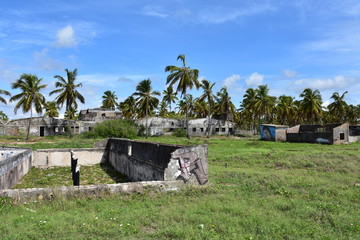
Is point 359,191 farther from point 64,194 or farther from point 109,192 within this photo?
point 64,194

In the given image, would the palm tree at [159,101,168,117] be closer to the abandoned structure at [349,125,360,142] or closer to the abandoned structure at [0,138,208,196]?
the abandoned structure at [349,125,360,142]

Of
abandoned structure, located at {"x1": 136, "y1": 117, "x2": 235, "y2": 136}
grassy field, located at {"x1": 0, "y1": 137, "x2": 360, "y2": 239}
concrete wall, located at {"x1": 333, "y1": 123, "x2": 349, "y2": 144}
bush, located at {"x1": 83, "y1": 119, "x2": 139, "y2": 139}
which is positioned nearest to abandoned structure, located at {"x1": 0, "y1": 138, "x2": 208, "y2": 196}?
grassy field, located at {"x1": 0, "y1": 137, "x2": 360, "y2": 239}

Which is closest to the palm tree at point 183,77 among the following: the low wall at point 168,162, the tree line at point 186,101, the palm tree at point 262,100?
the tree line at point 186,101

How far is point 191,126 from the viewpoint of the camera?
50.2m

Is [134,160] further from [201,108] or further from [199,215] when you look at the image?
[201,108]

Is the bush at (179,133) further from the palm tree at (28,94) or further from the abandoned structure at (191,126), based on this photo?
the palm tree at (28,94)

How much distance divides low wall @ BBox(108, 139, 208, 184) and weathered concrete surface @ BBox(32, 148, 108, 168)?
252 inches

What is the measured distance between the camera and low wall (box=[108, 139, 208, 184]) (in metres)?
9.12

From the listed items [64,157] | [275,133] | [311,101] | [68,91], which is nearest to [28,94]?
[68,91]

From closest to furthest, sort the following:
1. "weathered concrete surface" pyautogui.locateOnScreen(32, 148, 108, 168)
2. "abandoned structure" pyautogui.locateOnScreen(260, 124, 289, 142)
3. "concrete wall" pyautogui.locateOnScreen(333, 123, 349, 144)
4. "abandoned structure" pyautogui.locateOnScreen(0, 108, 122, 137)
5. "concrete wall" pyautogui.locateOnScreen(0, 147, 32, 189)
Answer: "concrete wall" pyautogui.locateOnScreen(0, 147, 32, 189)
"weathered concrete surface" pyautogui.locateOnScreen(32, 148, 108, 168)
"concrete wall" pyautogui.locateOnScreen(333, 123, 349, 144)
"abandoned structure" pyautogui.locateOnScreen(260, 124, 289, 142)
"abandoned structure" pyautogui.locateOnScreen(0, 108, 122, 137)

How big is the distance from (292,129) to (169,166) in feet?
117

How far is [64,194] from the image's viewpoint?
7.30 meters

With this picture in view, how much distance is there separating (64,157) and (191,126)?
33.0 meters

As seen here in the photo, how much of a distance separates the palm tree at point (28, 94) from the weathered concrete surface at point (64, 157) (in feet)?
76.5
